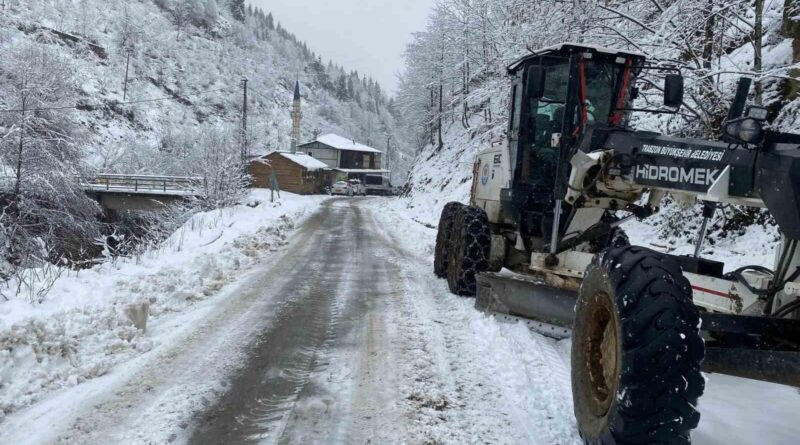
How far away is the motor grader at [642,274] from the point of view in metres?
2.42

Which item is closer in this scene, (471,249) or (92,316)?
(92,316)

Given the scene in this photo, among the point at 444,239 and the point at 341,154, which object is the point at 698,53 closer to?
the point at 444,239

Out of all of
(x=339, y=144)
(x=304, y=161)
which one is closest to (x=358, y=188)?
(x=304, y=161)

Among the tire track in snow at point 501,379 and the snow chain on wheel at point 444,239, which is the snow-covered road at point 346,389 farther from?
the snow chain on wheel at point 444,239

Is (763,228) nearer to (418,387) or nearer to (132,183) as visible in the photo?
(418,387)

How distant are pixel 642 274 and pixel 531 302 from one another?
111 inches

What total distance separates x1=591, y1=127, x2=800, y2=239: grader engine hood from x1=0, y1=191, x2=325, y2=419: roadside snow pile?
4.49 metres

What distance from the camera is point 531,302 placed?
5.38 meters

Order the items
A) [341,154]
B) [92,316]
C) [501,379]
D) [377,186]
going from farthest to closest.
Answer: [341,154] < [377,186] < [92,316] < [501,379]

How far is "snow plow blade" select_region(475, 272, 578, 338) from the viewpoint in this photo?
5.13 metres

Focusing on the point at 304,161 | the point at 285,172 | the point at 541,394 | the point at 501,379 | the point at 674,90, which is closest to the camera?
the point at 541,394

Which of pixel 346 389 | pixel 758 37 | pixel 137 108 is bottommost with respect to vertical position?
pixel 346 389

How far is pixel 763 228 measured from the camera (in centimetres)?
926

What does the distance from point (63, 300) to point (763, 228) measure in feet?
34.5
